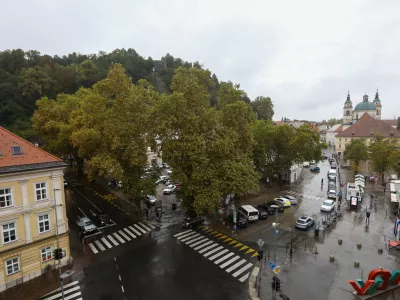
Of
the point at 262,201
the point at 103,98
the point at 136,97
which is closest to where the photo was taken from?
the point at 136,97

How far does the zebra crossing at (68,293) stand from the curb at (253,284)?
12.5 m

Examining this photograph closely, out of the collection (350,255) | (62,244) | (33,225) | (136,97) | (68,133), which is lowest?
(350,255)

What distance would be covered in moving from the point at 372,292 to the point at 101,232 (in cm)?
2658

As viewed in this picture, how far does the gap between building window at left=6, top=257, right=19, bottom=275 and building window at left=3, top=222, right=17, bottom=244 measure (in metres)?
1.60

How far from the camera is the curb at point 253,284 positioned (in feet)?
61.8

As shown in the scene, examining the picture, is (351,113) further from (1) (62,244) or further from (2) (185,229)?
(1) (62,244)

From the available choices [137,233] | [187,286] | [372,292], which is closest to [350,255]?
[372,292]

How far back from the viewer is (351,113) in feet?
417

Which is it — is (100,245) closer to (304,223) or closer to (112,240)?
(112,240)

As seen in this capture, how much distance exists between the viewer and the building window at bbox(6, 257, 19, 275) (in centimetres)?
2016

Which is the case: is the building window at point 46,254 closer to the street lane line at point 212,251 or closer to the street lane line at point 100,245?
the street lane line at point 100,245

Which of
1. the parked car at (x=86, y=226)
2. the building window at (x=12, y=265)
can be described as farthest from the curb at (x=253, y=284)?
the parked car at (x=86, y=226)

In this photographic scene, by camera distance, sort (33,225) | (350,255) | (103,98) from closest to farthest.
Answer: (33,225)
(350,255)
(103,98)

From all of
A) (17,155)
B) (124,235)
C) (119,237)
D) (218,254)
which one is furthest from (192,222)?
(17,155)
